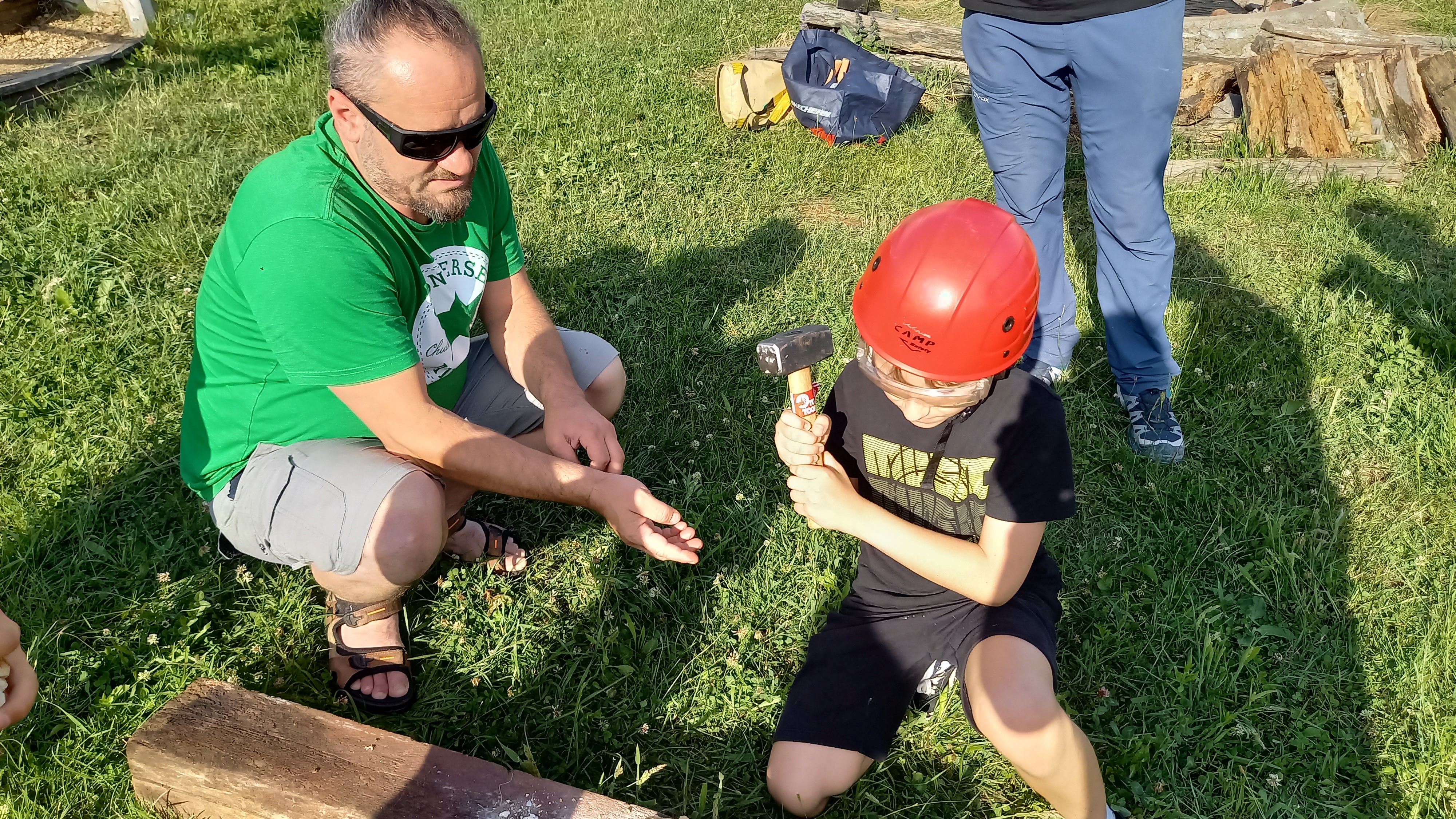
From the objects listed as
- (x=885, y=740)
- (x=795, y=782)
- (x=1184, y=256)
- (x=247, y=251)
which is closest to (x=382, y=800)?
(x=795, y=782)

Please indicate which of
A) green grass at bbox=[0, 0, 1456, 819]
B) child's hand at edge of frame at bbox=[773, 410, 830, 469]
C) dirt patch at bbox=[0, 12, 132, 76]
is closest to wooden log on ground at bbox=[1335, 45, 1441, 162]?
green grass at bbox=[0, 0, 1456, 819]

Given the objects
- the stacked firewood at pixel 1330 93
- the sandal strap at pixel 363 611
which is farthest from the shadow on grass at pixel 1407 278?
the sandal strap at pixel 363 611

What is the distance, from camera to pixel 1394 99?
19.8ft

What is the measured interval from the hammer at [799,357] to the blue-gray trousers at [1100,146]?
1921 millimetres

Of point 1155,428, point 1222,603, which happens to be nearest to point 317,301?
point 1222,603

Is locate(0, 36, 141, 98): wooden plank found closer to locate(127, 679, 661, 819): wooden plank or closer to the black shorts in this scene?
locate(127, 679, 661, 819): wooden plank

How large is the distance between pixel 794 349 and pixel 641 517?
0.68m

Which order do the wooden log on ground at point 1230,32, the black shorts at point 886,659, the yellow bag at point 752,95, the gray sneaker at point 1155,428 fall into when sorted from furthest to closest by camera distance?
the wooden log on ground at point 1230,32, the yellow bag at point 752,95, the gray sneaker at point 1155,428, the black shorts at point 886,659

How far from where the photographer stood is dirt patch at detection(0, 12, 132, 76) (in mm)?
6426

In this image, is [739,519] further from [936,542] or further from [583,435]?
[936,542]

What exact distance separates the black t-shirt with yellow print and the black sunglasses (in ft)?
3.96

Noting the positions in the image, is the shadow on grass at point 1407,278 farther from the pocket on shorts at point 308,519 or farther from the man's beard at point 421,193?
the pocket on shorts at point 308,519

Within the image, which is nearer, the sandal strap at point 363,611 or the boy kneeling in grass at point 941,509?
the boy kneeling in grass at point 941,509

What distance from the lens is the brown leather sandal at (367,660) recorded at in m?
2.77
